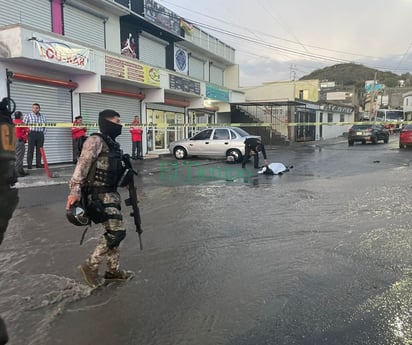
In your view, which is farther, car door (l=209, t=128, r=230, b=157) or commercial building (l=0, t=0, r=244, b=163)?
car door (l=209, t=128, r=230, b=157)

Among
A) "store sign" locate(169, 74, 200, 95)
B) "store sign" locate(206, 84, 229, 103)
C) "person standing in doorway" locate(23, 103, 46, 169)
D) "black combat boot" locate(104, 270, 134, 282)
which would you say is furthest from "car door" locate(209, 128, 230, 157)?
"black combat boot" locate(104, 270, 134, 282)

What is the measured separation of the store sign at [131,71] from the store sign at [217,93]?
6458 mm

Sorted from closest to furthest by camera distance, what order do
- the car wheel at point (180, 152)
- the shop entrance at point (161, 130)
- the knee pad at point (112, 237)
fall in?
the knee pad at point (112, 237) → the car wheel at point (180, 152) → the shop entrance at point (161, 130)

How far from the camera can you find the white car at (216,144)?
17.4 m

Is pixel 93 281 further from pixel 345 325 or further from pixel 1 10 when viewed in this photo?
pixel 1 10

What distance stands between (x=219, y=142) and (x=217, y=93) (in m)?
10.1

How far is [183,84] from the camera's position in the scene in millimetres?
22547

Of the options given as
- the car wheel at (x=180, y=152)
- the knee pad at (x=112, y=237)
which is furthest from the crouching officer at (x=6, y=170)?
the car wheel at (x=180, y=152)

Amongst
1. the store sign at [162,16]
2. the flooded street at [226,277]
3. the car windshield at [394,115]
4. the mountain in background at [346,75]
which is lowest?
the flooded street at [226,277]

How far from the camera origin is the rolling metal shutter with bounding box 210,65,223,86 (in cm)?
3138

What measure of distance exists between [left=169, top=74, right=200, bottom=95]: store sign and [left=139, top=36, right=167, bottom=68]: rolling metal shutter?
145 cm

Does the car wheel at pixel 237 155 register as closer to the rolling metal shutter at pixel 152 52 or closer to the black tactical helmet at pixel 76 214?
the rolling metal shutter at pixel 152 52

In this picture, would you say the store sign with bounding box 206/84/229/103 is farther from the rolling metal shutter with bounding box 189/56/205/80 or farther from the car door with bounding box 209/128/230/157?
the car door with bounding box 209/128/230/157

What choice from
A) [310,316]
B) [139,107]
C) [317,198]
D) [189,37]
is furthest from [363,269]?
[189,37]
